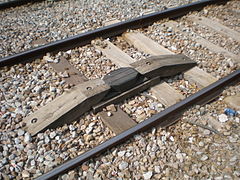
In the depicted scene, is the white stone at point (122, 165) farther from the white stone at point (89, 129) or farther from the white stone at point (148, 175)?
the white stone at point (89, 129)

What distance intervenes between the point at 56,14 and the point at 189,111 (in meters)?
3.80

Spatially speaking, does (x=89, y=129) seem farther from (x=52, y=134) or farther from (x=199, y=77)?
(x=199, y=77)

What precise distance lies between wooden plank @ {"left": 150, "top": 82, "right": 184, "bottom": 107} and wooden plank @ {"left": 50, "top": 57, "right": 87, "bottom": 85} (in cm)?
106

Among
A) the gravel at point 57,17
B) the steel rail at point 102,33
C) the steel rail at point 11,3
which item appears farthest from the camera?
the steel rail at point 11,3

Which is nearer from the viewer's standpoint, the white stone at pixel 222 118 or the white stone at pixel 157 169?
the white stone at pixel 157 169

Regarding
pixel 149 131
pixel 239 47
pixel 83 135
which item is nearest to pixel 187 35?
pixel 239 47

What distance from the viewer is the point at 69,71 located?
4.22 metres

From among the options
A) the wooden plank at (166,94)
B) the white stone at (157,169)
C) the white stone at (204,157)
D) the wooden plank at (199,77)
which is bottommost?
the white stone at (157,169)

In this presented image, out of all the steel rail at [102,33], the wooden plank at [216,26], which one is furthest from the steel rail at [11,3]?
the wooden plank at [216,26]

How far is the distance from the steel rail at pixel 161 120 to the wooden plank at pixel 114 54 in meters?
1.27

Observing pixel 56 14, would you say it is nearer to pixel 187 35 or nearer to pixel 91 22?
pixel 91 22

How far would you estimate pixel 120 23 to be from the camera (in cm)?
529

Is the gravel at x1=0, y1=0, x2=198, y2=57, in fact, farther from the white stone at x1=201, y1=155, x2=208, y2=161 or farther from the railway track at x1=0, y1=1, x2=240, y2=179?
the white stone at x1=201, y1=155, x2=208, y2=161

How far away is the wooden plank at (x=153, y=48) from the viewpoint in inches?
162
